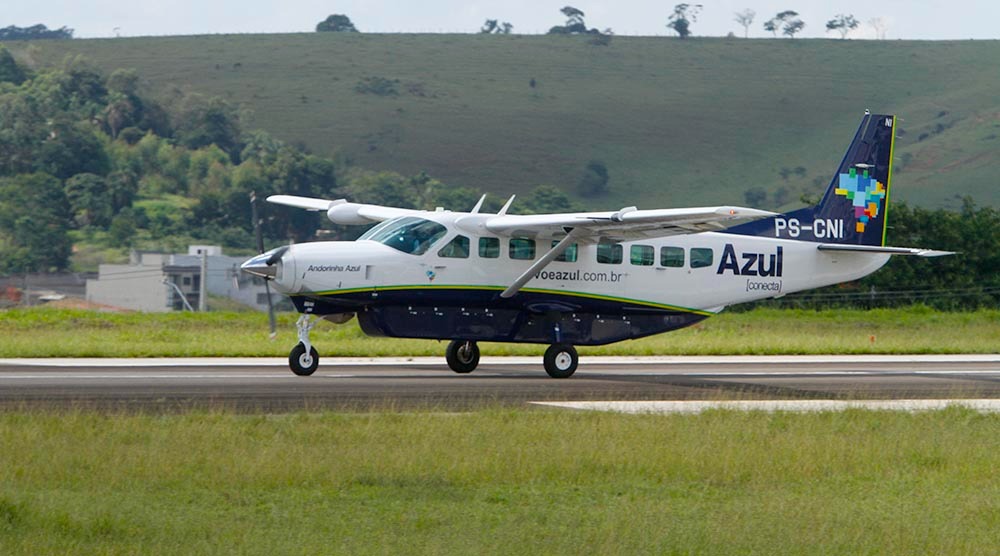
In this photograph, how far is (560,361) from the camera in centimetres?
2462

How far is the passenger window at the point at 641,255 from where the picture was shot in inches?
997

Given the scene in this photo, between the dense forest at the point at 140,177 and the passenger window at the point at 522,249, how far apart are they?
227 feet

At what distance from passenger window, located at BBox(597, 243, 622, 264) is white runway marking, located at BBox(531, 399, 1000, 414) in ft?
16.2

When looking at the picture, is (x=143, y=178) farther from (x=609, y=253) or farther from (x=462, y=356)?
(x=609, y=253)

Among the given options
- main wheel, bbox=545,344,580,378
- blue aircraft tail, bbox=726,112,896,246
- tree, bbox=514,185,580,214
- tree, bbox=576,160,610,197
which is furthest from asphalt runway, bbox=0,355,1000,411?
tree, bbox=576,160,610,197

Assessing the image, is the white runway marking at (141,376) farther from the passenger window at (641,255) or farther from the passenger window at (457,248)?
the passenger window at (641,255)

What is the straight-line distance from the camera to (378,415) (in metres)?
→ 17.2

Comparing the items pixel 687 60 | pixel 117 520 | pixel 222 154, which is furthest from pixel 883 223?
pixel 687 60

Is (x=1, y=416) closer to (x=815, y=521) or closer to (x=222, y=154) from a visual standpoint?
(x=815, y=521)

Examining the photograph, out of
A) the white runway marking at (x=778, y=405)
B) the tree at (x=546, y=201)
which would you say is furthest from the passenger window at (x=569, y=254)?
the tree at (x=546, y=201)

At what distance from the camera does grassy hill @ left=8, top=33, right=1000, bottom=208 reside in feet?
517

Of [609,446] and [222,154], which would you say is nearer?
[609,446]

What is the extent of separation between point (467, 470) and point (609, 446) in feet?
6.86

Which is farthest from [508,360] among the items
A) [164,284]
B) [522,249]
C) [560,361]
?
[164,284]
